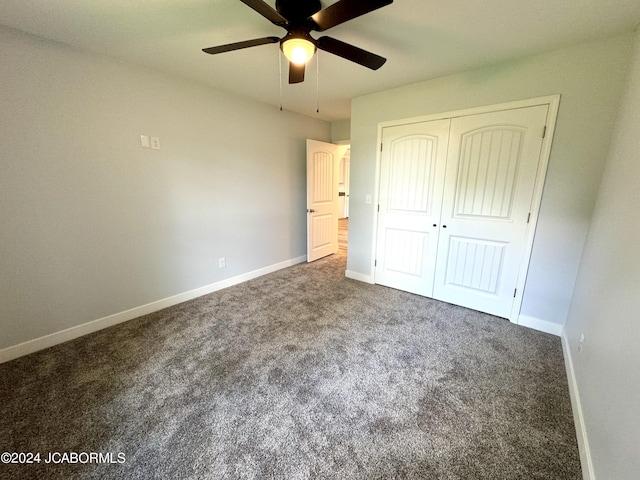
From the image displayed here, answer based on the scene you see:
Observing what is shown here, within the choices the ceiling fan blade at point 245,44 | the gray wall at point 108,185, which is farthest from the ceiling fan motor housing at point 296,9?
the gray wall at point 108,185

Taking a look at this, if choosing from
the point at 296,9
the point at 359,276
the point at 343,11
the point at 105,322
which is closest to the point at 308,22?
the point at 296,9

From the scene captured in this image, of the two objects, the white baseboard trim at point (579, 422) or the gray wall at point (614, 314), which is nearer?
the gray wall at point (614, 314)

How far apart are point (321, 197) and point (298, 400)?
3.18 m

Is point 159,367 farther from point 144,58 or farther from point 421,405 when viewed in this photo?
point 144,58

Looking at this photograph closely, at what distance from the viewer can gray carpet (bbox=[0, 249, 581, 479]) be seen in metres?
1.24

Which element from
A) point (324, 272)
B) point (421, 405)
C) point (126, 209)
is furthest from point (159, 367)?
point (324, 272)

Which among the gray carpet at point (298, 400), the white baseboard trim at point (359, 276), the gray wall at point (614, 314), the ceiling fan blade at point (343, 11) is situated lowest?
the gray carpet at point (298, 400)

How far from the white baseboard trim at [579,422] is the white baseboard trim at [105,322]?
3.27 meters

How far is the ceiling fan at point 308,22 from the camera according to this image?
1220mm

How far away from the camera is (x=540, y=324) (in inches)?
93.0

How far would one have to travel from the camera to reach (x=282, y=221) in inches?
155

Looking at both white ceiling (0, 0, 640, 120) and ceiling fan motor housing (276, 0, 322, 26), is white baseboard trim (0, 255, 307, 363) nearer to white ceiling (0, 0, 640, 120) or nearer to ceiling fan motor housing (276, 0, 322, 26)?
white ceiling (0, 0, 640, 120)

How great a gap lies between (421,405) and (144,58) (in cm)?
340

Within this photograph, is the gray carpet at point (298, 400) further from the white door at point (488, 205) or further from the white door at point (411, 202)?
the white door at point (411, 202)
